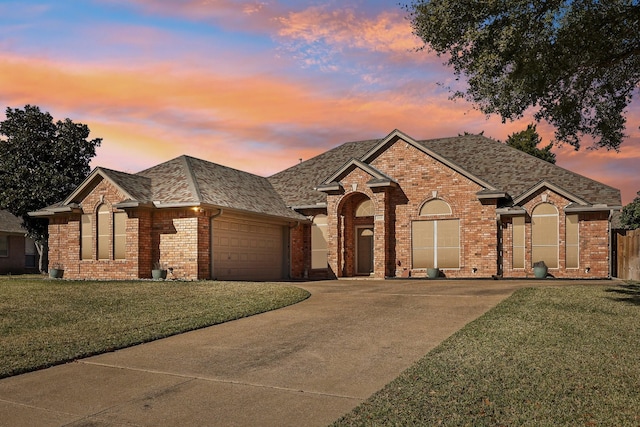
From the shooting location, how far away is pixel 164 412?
18.6 feet

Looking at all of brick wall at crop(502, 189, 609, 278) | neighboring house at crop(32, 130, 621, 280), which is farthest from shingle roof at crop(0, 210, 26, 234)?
brick wall at crop(502, 189, 609, 278)

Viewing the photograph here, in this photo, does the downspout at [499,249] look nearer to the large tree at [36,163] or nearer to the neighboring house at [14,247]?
the large tree at [36,163]

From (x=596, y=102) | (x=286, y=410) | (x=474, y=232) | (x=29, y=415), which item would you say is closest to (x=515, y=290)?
(x=596, y=102)

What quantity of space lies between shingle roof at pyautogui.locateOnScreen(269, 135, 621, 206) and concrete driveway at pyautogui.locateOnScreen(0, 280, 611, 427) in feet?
48.3

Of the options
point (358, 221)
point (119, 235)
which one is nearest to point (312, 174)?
point (358, 221)

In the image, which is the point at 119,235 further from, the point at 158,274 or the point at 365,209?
the point at 365,209

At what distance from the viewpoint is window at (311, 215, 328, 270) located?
26.6 metres

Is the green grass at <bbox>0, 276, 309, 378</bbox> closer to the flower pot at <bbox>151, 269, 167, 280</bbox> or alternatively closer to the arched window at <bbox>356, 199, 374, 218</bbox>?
the flower pot at <bbox>151, 269, 167, 280</bbox>

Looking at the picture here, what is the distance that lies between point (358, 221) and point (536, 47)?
14.7 metres

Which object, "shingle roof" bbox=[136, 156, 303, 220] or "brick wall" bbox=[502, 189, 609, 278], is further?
"brick wall" bbox=[502, 189, 609, 278]

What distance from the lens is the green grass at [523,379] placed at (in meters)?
5.29

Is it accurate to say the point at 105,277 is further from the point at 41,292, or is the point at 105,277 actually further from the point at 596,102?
the point at 596,102

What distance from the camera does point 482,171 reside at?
2628 cm

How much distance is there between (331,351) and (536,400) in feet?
11.2
